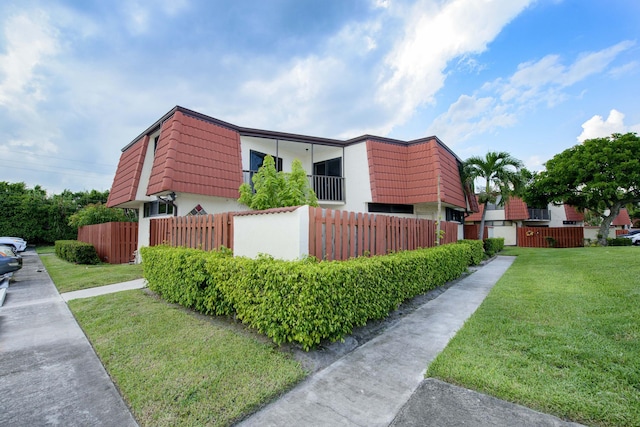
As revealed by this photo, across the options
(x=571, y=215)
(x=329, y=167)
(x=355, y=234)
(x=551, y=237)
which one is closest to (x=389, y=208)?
(x=329, y=167)

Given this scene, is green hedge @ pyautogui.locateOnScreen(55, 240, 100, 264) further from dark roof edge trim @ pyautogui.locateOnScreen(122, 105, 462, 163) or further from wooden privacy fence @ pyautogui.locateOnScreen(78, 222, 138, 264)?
dark roof edge trim @ pyautogui.locateOnScreen(122, 105, 462, 163)

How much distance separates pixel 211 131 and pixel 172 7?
3.97 m

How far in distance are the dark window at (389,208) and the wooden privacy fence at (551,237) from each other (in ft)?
61.5

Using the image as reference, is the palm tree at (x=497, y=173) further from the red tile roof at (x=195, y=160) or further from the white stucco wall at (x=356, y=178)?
the red tile roof at (x=195, y=160)

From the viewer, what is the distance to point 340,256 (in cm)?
505

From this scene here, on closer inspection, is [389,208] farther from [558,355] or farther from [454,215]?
[558,355]

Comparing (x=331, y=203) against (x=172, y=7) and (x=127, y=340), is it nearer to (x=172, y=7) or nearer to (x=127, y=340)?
(x=172, y=7)

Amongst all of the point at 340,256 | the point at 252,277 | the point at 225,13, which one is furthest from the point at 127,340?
the point at 225,13

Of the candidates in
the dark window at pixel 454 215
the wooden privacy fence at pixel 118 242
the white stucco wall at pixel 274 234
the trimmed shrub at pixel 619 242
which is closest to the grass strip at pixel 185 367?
the white stucco wall at pixel 274 234

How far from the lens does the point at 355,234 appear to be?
5.49m

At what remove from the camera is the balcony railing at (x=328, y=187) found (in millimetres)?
13750

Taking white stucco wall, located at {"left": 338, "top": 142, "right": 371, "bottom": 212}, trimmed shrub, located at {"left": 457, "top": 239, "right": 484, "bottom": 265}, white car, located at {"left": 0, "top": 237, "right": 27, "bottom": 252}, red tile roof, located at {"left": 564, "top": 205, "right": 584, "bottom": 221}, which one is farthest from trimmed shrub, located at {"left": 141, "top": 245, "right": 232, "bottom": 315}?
red tile roof, located at {"left": 564, "top": 205, "right": 584, "bottom": 221}

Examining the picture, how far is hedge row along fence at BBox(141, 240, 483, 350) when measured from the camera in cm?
354

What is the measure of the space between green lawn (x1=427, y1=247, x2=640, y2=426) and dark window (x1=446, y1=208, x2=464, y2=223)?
31.4 feet
